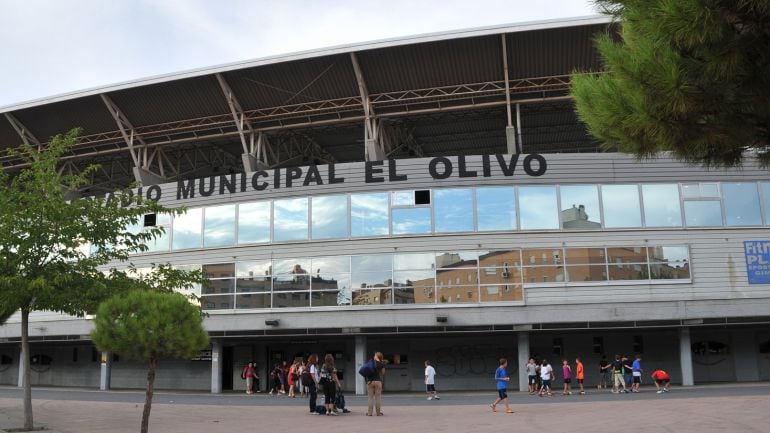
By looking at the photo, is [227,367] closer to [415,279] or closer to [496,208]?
[415,279]

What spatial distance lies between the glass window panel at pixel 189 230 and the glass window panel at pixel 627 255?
16267 millimetres

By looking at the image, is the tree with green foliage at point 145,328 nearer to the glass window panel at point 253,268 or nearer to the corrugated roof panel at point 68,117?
the glass window panel at point 253,268

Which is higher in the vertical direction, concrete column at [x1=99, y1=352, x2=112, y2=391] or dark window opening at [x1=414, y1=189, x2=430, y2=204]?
dark window opening at [x1=414, y1=189, x2=430, y2=204]

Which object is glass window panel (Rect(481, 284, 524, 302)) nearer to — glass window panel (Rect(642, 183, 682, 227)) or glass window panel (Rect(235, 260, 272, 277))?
glass window panel (Rect(642, 183, 682, 227))

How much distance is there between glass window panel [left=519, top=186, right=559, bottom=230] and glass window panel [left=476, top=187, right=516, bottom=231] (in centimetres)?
37

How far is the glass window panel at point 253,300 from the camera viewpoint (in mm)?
27203

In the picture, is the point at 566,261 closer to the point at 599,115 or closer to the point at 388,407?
the point at 388,407

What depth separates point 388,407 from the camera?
19.4m

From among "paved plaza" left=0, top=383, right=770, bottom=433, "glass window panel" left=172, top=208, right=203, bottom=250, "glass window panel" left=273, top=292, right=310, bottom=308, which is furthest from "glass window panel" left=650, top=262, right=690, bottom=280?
"glass window panel" left=172, top=208, right=203, bottom=250

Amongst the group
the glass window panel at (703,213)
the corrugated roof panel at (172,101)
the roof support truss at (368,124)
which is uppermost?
the corrugated roof panel at (172,101)

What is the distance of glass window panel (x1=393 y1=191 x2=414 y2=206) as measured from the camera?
26.3m

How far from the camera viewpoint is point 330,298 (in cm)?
2641

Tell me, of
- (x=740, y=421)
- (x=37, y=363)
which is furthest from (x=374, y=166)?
(x=37, y=363)

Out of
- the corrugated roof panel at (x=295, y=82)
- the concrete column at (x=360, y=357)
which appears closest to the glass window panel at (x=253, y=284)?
the concrete column at (x=360, y=357)
